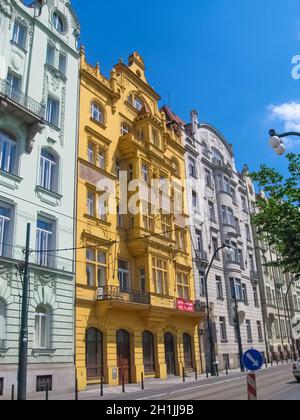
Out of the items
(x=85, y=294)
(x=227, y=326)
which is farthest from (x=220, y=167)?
(x=85, y=294)

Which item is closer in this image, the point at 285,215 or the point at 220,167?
the point at 285,215

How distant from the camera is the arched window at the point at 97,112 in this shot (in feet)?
96.5

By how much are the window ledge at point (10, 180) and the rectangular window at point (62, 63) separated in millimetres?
9294

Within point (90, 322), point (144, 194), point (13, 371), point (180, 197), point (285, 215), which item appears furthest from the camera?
point (180, 197)

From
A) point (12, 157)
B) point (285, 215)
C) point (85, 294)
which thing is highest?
point (12, 157)

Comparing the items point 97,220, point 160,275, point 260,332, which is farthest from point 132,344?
point 260,332

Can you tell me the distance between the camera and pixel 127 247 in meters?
29.0

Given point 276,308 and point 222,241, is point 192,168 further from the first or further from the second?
point 276,308

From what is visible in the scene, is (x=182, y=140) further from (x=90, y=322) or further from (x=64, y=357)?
(x=64, y=357)

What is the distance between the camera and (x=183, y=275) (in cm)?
3447

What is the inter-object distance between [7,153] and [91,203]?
275 inches

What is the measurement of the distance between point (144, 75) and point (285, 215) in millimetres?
24296

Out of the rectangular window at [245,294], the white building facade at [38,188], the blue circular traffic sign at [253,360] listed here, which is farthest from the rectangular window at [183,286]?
the blue circular traffic sign at [253,360]

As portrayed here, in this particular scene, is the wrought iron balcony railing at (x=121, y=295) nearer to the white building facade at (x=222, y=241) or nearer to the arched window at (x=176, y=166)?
the white building facade at (x=222, y=241)
